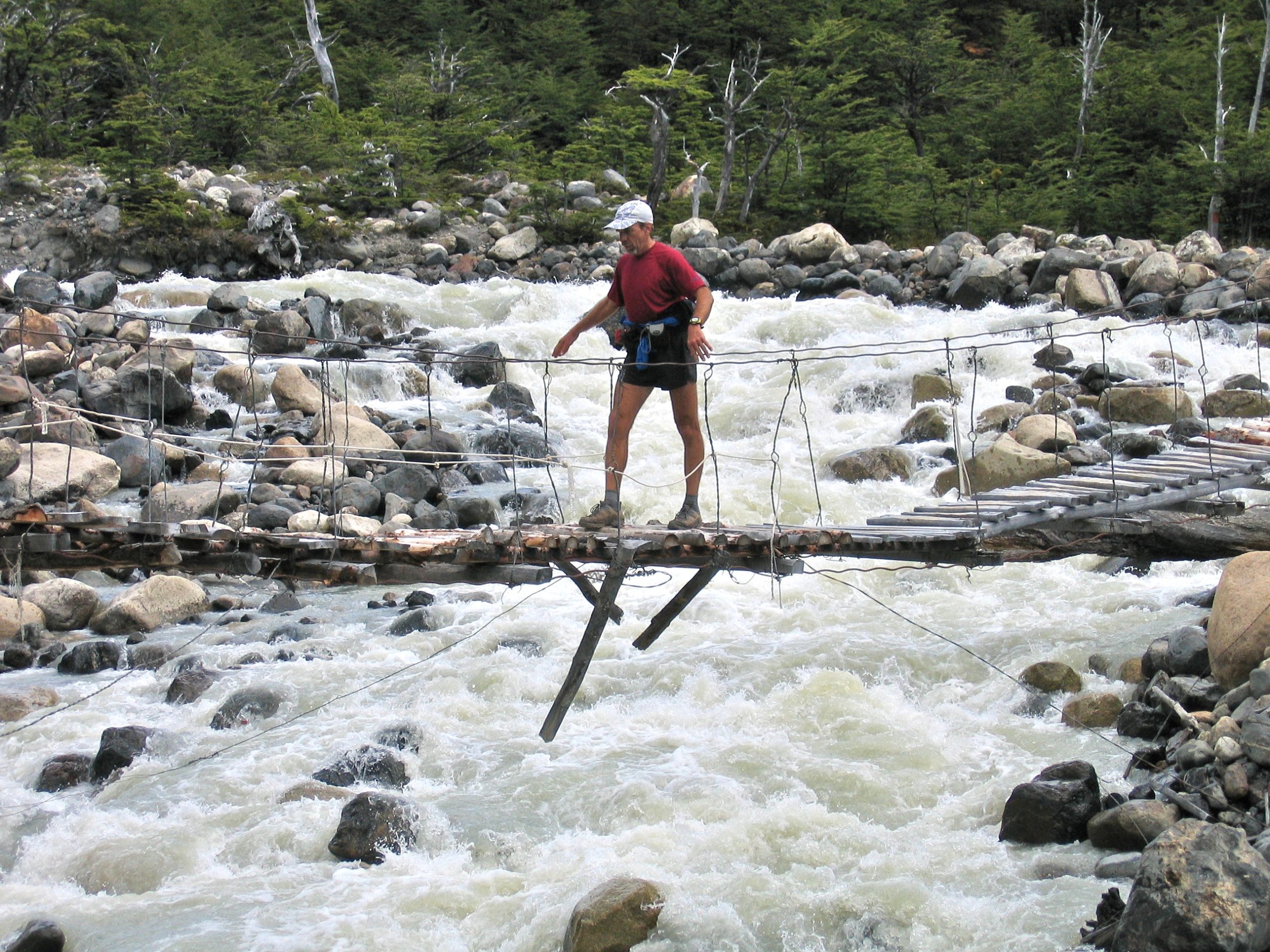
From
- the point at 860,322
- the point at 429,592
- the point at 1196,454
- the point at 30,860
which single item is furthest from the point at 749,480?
the point at 30,860

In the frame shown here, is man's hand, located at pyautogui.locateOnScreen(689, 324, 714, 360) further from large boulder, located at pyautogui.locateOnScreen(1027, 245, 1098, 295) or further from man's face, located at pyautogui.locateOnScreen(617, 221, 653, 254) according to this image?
large boulder, located at pyautogui.locateOnScreen(1027, 245, 1098, 295)

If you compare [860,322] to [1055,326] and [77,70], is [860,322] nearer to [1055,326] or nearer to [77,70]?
[1055,326]

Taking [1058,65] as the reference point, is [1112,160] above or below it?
below

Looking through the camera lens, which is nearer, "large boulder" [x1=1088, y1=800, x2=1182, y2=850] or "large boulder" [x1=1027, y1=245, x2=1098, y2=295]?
"large boulder" [x1=1088, y1=800, x2=1182, y2=850]

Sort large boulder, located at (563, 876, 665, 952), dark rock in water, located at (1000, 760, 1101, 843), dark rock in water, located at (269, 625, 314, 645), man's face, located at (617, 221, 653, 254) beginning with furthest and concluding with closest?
1. dark rock in water, located at (269, 625, 314, 645)
2. man's face, located at (617, 221, 653, 254)
3. dark rock in water, located at (1000, 760, 1101, 843)
4. large boulder, located at (563, 876, 665, 952)

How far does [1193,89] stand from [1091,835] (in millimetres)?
20936

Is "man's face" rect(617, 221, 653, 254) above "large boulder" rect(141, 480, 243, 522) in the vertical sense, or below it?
above

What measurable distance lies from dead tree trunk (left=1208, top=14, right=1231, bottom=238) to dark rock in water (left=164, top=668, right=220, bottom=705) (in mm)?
16533

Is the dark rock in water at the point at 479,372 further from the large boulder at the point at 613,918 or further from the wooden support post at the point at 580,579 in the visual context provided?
the large boulder at the point at 613,918

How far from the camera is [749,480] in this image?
34.0 ft

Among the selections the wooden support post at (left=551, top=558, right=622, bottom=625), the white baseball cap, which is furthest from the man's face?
the wooden support post at (left=551, top=558, right=622, bottom=625)

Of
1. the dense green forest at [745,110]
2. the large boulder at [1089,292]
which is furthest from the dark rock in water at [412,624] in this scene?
the dense green forest at [745,110]

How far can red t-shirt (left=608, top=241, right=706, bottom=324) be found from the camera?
5.02m

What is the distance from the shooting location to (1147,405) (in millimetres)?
11062
